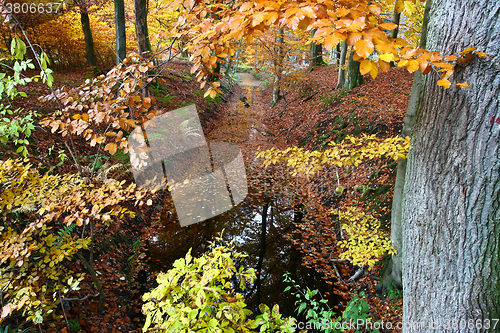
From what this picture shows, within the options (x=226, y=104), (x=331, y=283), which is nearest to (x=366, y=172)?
(x=331, y=283)

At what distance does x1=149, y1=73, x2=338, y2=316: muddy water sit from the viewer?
4.44m

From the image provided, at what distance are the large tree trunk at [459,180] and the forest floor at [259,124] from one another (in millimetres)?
2140

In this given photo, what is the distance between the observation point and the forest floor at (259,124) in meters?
3.51

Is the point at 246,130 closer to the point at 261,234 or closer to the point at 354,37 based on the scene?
the point at 261,234

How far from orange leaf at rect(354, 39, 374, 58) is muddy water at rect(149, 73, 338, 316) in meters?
3.98

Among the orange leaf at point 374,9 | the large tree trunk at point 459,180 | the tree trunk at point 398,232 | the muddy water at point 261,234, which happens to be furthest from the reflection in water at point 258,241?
the orange leaf at point 374,9

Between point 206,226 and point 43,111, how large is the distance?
5.02 metres

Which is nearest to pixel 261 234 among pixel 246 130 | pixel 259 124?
pixel 246 130

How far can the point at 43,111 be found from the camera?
6.18 metres

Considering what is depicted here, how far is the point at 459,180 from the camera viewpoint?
1.48 meters

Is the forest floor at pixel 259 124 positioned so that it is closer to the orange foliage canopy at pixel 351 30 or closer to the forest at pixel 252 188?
the forest at pixel 252 188

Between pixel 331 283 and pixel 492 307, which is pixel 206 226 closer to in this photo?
pixel 331 283

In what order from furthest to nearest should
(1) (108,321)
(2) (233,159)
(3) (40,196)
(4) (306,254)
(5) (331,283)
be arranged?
(2) (233,159) < (4) (306,254) < (5) (331,283) < (1) (108,321) < (3) (40,196)

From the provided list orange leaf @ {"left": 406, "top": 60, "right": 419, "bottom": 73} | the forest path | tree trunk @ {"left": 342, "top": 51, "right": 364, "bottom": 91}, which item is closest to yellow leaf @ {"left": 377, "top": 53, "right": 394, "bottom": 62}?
orange leaf @ {"left": 406, "top": 60, "right": 419, "bottom": 73}
